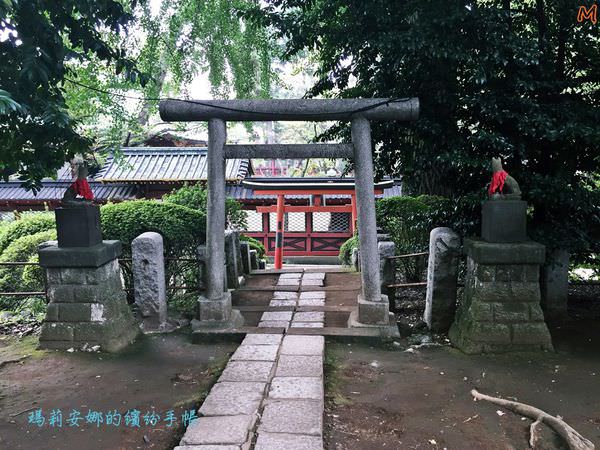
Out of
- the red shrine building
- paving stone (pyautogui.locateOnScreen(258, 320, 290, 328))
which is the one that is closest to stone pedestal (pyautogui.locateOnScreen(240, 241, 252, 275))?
paving stone (pyautogui.locateOnScreen(258, 320, 290, 328))

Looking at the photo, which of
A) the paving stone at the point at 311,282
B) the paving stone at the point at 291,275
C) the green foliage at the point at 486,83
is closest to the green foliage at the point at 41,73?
the green foliage at the point at 486,83

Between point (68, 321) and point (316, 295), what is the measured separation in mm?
3613

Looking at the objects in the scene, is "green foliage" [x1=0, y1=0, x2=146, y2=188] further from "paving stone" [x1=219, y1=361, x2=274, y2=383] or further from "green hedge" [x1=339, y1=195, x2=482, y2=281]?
"green hedge" [x1=339, y1=195, x2=482, y2=281]

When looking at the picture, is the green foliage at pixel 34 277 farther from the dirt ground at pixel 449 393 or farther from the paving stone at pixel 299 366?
the dirt ground at pixel 449 393

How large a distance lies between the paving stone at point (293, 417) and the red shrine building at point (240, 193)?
31.8 ft

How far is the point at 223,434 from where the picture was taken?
2.96 meters

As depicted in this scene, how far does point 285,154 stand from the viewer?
5.39 meters

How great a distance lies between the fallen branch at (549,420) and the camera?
2922mm

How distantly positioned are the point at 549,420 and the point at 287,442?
197 cm

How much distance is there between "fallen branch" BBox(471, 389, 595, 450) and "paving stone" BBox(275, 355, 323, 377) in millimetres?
1407

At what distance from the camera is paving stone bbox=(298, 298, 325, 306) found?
6569mm

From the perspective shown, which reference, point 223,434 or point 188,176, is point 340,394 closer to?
point 223,434

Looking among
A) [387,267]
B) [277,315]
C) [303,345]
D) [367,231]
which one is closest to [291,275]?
[277,315]

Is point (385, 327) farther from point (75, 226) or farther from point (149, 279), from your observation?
point (75, 226)
